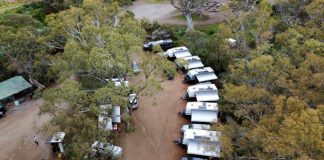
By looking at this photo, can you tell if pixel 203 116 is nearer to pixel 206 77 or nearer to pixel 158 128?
pixel 158 128

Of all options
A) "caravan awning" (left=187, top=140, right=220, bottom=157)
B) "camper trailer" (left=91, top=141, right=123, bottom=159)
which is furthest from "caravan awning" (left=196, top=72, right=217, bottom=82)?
"camper trailer" (left=91, top=141, right=123, bottom=159)

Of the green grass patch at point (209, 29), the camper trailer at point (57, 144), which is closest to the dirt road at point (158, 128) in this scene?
the camper trailer at point (57, 144)

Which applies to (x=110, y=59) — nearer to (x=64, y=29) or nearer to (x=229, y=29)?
(x=64, y=29)

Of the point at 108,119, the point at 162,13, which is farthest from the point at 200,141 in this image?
the point at 162,13

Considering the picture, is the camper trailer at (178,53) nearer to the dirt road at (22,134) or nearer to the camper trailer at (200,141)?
the camper trailer at (200,141)

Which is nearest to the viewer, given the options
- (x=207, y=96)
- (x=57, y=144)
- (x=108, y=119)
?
(x=108, y=119)

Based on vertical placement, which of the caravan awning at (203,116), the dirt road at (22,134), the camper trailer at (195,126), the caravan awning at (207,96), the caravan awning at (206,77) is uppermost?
the caravan awning at (206,77)

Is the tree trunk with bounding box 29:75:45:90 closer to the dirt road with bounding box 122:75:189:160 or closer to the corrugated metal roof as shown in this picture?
the corrugated metal roof
